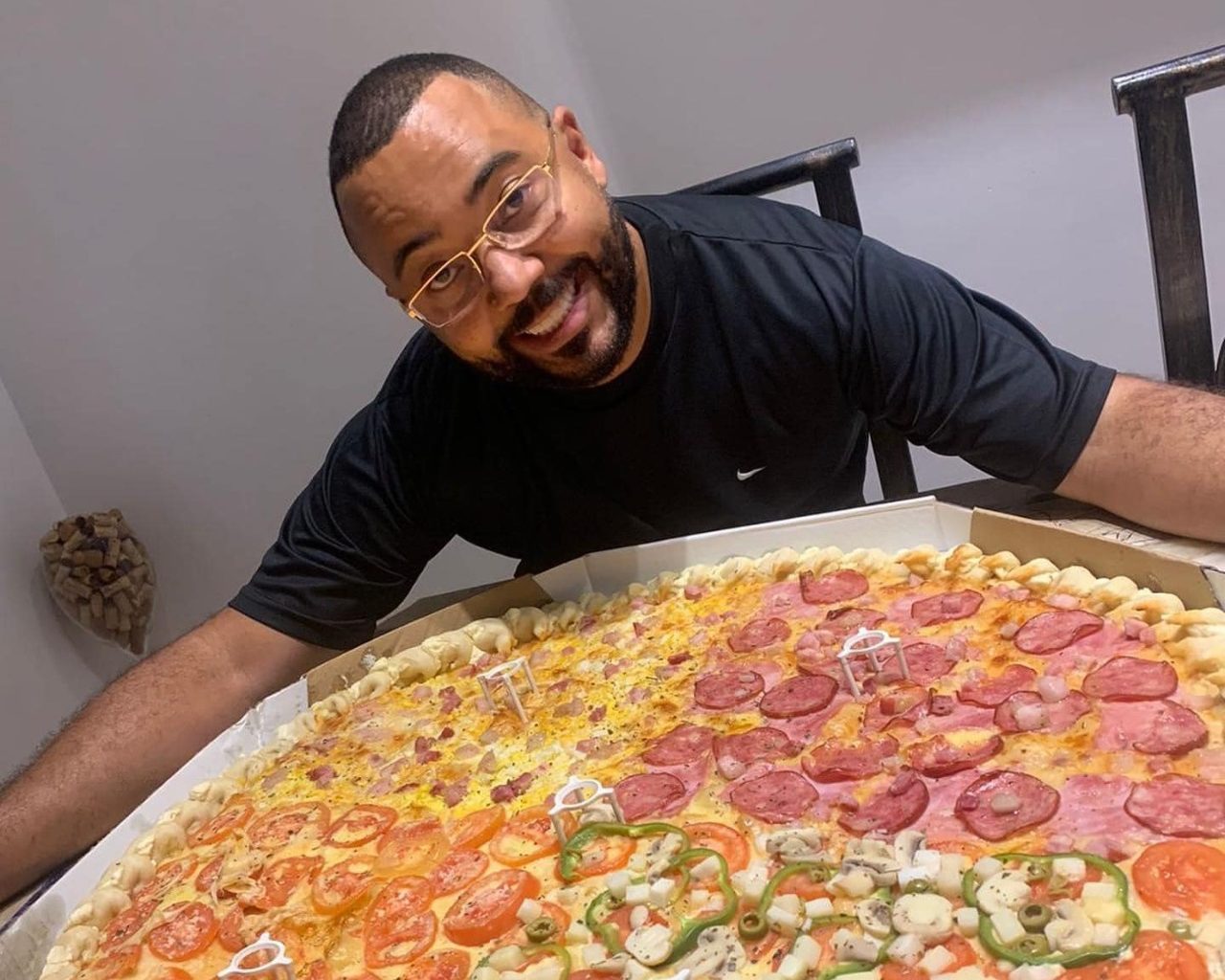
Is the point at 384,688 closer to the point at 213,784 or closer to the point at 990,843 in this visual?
the point at 213,784

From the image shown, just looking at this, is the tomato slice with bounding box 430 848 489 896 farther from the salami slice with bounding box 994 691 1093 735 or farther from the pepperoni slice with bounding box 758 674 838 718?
the salami slice with bounding box 994 691 1093 735

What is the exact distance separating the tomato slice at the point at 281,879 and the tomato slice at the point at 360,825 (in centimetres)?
4

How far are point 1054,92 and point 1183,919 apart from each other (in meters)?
2.23

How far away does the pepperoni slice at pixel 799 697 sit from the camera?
5.14 ft

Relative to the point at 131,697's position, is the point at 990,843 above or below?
below

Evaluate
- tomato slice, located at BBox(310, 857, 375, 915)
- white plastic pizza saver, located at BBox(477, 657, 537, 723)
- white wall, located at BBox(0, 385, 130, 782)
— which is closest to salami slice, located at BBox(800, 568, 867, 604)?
white plastic pizza saver, located at BBox(477, 657, 537, 723)

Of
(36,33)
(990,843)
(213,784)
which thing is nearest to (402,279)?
(213,784)

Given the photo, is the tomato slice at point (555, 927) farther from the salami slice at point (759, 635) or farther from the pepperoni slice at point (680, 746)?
the salami slice at point (759, 635)

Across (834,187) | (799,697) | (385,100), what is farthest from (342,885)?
(834,187)

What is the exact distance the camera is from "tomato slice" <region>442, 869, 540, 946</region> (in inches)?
54.8

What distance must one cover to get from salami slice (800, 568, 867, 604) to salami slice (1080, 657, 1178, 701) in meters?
0.44

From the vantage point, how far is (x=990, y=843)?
1.24 meters

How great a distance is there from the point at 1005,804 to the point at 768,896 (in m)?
0.28

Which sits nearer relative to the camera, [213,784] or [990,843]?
[990,843]
